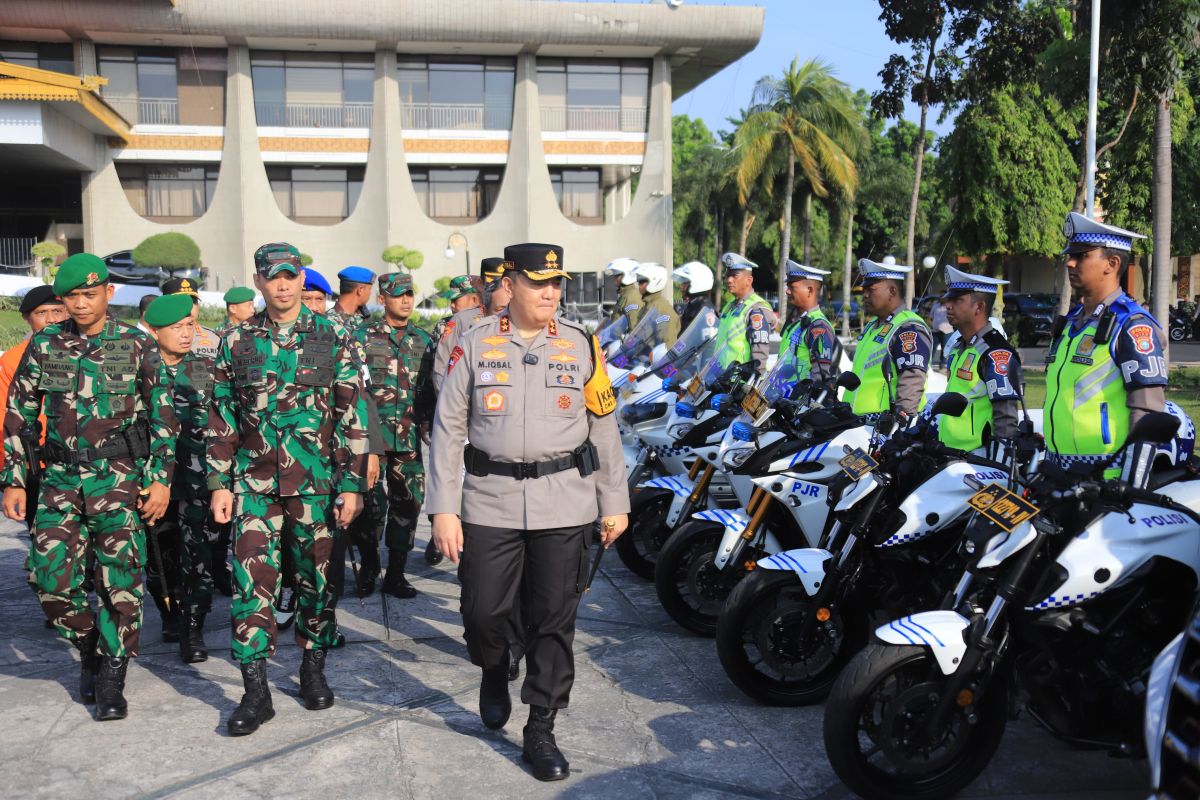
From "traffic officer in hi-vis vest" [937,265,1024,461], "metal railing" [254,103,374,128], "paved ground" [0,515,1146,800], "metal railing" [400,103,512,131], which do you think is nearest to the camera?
"paved ground" [0,515,1146,800]

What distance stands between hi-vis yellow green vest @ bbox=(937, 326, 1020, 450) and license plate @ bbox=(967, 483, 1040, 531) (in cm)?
154

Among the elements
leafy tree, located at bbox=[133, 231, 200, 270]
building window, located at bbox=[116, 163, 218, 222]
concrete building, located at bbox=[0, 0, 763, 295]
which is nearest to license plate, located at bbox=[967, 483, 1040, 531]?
leafy tree, located at bbox=[133, 231, 200, 270]

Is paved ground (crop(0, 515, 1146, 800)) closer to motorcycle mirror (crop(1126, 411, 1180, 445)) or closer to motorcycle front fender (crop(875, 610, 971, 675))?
motorcycle front fender (crop(875, 610, 971, 675))

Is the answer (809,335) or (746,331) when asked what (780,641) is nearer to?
(809,335)

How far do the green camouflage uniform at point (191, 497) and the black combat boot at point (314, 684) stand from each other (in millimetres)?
1004

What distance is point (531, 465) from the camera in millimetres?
4137

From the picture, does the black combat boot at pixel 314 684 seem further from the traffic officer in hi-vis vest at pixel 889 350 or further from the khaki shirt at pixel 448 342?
the traffic officer in hi-vis vest at pixel 889 350

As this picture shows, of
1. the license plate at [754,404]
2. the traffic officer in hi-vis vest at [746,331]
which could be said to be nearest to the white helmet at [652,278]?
the traffic officer in hi-vis vest at [746,331]

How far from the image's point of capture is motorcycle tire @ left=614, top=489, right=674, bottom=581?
22.0 feet

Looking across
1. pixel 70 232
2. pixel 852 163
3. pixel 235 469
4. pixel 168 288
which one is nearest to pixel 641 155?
pixel 852 163

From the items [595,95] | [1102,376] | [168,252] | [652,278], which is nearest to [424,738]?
[1102,376]

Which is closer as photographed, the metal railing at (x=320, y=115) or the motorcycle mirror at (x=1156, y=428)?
the motorcycle mirror at (x=1156, y=428)

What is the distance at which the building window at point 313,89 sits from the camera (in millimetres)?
36906

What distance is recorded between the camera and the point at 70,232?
121 ft
